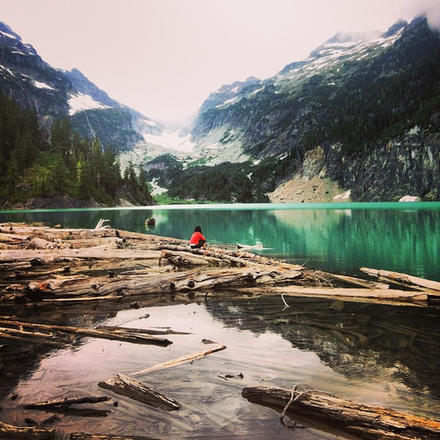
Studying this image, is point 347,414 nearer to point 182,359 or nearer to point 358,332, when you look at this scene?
point 182,359

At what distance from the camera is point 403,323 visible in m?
10.7

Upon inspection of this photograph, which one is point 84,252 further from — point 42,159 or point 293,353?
point 42,159

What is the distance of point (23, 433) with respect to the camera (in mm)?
5012

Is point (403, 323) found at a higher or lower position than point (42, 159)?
lower

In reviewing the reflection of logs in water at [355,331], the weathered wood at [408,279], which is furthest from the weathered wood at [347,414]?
the weathered wood at [408,279]

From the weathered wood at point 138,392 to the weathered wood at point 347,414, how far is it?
1566 millimetres

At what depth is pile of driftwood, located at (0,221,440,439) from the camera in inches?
207

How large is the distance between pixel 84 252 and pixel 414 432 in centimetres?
2184

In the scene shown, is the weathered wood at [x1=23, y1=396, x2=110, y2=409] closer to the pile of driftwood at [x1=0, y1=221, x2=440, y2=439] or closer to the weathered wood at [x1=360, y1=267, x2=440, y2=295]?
the pile of driftwood at [x1=0, y1=221, x2=440, y2=439]

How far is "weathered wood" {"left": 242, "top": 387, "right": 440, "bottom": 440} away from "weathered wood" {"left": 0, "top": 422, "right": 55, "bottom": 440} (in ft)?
11.8

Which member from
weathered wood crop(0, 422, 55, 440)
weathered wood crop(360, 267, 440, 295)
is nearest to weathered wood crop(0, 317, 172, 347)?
weathered wood crop(0, 422, 55, 440)

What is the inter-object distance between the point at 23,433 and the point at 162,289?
9757 millimetres

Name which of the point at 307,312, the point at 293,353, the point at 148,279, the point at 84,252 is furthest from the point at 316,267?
the point at 84,252

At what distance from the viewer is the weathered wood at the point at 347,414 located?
4.61 m
